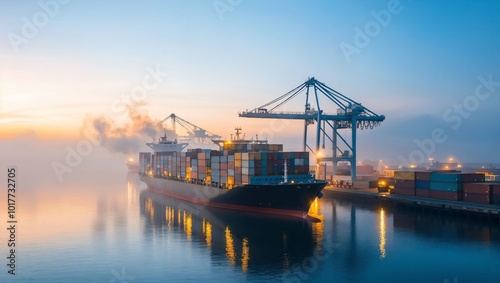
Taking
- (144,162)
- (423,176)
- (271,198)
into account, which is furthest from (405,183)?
(144,162)

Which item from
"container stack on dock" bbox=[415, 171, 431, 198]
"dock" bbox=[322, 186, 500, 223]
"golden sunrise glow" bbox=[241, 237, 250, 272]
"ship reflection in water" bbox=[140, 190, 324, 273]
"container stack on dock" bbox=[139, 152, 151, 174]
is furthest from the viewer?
"container stack on dock" bbox=[139, 152, 151, 174]

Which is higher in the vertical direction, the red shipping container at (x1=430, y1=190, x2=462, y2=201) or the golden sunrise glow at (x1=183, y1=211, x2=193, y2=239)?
the red shipping container at (x1=430, y1=190, x2=462, y2=201)

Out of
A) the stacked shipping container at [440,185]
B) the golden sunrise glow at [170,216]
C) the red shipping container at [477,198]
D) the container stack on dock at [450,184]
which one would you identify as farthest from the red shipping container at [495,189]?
the golden sunrise glow at [170,216]

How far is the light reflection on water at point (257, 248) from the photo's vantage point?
27938mm

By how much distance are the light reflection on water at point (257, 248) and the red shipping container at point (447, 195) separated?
3704mm

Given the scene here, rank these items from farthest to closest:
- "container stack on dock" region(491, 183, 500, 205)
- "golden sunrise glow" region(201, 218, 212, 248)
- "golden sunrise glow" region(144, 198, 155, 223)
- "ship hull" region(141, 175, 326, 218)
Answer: "golden sunrise glow" region(144, 198, 155, 223)
"container stack on dock" region(491, 183, 500, 205)
"ship hull" region(141, 175, 326, 218)
"golden sunrise glow" region(201, 218, 212, 248)

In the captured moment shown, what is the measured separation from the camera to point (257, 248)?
1359 inches

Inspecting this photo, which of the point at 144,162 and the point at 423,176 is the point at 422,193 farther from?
the point at 144,162

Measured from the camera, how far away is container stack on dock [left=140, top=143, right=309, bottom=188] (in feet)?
161

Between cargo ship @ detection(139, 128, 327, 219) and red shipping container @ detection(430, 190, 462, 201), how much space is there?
1772 cm

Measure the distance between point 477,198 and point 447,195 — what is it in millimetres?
4076

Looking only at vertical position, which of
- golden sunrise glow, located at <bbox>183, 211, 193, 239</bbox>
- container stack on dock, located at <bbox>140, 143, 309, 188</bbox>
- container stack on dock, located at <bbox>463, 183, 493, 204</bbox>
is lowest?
golden sunrise glow, located at <bbox>183, 211, 193, 239</bbox>

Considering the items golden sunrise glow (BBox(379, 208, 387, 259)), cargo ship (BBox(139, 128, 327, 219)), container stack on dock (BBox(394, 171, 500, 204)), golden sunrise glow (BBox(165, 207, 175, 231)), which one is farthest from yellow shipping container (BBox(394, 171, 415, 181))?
golden sunrise glow (BBox(165, 207, 175, 231))

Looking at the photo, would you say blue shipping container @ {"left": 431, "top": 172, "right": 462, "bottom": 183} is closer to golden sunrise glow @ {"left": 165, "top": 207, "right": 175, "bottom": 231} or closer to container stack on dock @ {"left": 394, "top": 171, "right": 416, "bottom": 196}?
container stack on dock @ {"left": 394, "top": 171, "right": 416, "bottom": 196}
